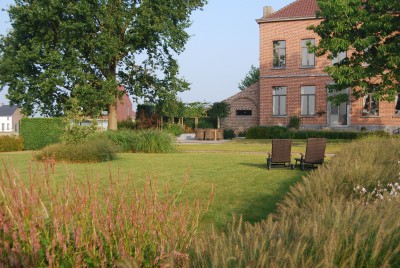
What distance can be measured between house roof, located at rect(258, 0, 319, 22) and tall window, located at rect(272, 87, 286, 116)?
18.8 feet

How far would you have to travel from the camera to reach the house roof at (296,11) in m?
35.8

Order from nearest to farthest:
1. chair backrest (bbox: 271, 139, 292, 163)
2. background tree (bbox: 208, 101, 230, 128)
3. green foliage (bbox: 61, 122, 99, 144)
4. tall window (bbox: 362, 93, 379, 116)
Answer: chair backrest (bbox: 271, 139, 292, 163) → green foliage (bbox: 61, 122, 99, 144) → tall window (bbox: 362, 93, 379, 116) → background tree (bbox: 208, 101, 230, 128)

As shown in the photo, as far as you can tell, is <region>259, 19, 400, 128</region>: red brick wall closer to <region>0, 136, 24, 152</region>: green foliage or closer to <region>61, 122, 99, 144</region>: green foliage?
<region>0, 136, 24, 152</region>: green foliage

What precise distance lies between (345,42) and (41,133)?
17.4 m

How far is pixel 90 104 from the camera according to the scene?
2912cm

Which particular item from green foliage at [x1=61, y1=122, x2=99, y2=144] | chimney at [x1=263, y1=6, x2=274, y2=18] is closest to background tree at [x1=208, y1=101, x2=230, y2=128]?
chimney at [x1=263, y1=6, x2=274, y2=18]

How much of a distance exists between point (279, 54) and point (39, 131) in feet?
66.6

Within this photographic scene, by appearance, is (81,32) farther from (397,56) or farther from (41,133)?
(397,56)

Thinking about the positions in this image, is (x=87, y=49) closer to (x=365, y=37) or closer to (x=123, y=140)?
(x=123, y=140)

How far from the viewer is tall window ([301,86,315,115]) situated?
3538 cm

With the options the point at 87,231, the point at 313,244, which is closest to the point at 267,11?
the point at 87,231

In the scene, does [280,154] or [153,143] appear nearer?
[280,154]

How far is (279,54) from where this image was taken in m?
36.8

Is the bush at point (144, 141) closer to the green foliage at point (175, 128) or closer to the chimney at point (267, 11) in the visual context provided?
the green foliage at point (175, 128)
